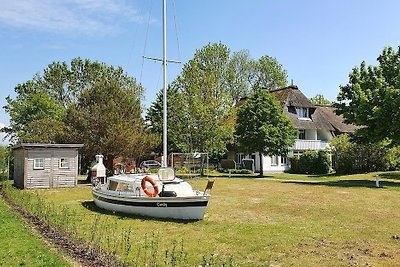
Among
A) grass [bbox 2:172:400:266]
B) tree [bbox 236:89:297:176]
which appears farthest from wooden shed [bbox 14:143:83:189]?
tree [bbox 236:89:297:176]

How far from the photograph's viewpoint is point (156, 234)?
42.2 feet

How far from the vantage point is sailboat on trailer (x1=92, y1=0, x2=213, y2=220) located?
15.2 meters

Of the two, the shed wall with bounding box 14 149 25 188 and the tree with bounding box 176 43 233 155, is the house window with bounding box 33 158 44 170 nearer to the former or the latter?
the shed wall with bounding box 14 149 25 188

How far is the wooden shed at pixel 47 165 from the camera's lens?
97.6 feet

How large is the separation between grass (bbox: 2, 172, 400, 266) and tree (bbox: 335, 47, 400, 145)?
25.1 ft

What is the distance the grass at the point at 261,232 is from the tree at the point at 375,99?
25.1 feet

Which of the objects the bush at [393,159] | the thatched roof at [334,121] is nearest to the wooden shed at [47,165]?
the bush at [393,159]

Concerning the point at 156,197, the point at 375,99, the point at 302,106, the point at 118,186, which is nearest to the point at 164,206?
the point at 156,197

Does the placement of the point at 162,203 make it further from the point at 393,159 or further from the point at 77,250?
the point at 393,159

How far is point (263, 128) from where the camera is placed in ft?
119

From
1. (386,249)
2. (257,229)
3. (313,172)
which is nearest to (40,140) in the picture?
(313,172)

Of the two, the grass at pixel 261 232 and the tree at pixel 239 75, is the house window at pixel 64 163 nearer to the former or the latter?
the grass at pixel 261 232

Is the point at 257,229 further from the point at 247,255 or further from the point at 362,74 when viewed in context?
the point at 362,74

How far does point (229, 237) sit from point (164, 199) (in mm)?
3804
